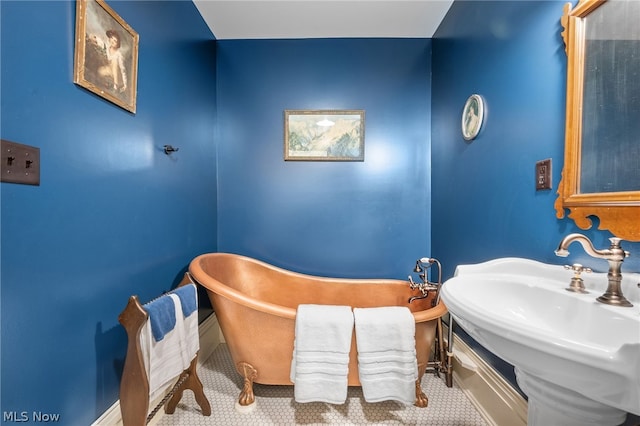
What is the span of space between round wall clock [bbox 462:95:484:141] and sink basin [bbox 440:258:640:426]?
2.62 feet

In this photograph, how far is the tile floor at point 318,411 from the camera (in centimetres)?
124

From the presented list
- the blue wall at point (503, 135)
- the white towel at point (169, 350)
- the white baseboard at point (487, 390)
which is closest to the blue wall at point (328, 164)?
the blue wall at point (503, 135)

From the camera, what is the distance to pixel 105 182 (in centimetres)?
100

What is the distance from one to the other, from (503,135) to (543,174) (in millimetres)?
325

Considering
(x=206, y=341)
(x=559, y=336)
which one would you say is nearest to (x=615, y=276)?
(x=559, y=336)

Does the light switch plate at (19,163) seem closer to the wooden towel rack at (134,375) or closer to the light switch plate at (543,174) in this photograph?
the wooden towel rack at (134,375)

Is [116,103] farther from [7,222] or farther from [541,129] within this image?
[541,129]

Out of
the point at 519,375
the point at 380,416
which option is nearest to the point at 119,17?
the point at 519,375

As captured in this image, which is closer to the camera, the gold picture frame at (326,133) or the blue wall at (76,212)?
the blue wall at (76,212)

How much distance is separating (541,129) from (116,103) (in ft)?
5.82

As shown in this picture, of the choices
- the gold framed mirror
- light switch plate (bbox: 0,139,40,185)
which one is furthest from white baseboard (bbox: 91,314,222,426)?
the gold framed mirror

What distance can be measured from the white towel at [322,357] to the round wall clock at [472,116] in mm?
1268

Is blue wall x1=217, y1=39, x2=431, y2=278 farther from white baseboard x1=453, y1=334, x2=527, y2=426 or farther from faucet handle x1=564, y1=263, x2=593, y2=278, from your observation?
faucet handle x1=564, y1=263, x2=593, y2=278

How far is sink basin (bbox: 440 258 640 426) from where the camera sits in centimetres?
44
